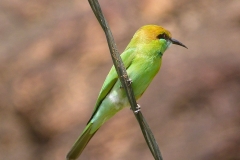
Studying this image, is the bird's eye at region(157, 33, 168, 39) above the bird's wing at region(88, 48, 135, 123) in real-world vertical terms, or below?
above

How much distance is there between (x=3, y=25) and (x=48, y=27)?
0.59m

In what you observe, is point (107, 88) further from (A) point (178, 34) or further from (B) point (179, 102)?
(A) point (178, 34)

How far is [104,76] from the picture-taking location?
16.6ft

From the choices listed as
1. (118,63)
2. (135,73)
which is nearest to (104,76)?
(135,73)

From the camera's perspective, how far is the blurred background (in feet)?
15.2

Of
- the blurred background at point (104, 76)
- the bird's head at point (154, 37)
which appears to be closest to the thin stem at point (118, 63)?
Answer: the bird's head at point (154, 37)

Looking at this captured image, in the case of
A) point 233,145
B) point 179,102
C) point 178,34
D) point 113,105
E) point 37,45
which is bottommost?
point 113,105

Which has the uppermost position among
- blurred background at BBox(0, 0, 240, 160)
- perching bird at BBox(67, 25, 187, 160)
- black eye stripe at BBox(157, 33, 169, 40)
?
blurred background at BBox(0, 0, 240, 160)

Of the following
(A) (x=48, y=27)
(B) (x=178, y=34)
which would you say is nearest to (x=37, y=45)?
(A) (x=48, y=27)

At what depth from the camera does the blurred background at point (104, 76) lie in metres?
4.64

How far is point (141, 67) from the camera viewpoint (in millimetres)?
2383

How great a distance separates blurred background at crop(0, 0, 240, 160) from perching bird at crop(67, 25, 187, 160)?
6.99ft

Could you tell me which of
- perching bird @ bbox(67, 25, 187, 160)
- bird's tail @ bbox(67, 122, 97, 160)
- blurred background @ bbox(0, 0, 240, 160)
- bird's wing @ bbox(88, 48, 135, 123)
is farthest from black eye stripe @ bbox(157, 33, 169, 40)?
blurred background @ bbox(0, 0, 240, 160)

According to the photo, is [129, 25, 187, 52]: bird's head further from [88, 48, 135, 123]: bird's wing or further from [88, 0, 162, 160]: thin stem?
[88, 0, 162, 160]: thin stem
